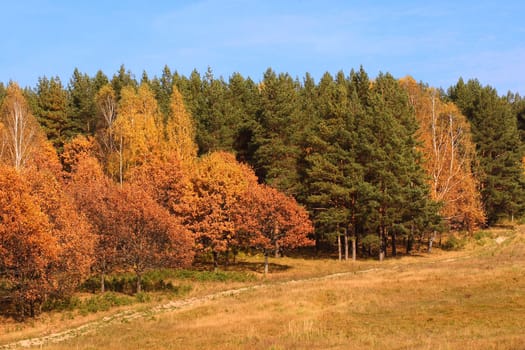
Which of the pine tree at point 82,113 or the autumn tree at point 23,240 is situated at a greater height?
the pine tree at point 82,113

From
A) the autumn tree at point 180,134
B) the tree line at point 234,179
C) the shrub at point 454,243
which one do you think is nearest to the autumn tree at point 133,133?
the tree line at point 234,179

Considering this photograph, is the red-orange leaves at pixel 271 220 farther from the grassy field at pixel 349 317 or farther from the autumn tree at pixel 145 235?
the grassy field at pixel 349 317

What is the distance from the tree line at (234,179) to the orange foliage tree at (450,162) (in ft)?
0.89

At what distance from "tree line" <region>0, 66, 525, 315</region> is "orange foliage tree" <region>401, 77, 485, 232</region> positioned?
272 mm

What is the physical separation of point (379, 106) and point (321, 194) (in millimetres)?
12894

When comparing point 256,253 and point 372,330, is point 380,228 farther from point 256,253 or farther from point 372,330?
point 372,330

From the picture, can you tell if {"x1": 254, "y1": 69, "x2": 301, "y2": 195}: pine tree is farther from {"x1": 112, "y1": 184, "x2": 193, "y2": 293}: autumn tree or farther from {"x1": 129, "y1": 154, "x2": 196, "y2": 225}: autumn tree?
{"x1": 112, "y1": 184, "x2": 193, "y2": 293}: autumn tree

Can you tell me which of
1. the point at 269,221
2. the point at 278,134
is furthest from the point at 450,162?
the point at 269,221

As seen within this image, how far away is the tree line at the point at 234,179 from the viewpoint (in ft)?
145

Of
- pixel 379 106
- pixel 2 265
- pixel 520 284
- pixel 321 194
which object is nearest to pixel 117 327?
pixel 2 265

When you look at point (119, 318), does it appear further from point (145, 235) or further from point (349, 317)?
point (349, 317)

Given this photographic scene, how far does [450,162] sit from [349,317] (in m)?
48.0

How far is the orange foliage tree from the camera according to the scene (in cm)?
7100

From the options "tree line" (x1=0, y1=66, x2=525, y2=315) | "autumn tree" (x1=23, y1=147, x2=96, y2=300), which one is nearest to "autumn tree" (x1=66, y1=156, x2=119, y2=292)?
"tree line" (x1=0, y1=66, x2=525, y2=315)
